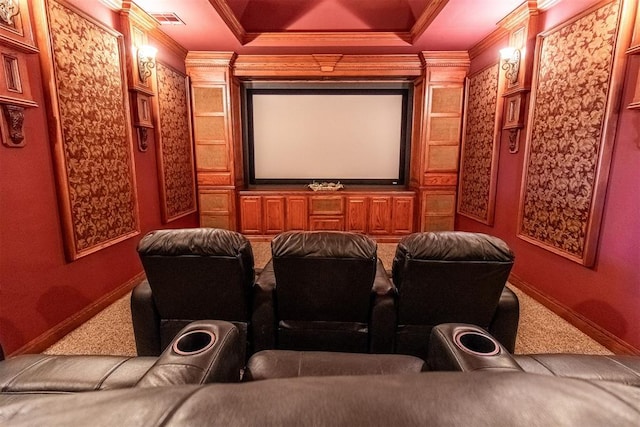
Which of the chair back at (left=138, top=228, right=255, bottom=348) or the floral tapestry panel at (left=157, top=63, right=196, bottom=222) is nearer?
the chair back at (left=138, top=228, right=255, bottom=348)

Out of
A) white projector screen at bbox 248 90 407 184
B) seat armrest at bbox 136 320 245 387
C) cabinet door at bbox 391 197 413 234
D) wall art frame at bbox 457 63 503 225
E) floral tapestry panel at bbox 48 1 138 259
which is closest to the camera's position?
seat armrest at bbox 136 320 245 387

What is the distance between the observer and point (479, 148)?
3.85 metres

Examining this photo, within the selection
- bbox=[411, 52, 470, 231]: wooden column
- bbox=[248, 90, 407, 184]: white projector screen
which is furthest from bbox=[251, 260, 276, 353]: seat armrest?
bbox=[248, 90, 407, 184]: white projector screen

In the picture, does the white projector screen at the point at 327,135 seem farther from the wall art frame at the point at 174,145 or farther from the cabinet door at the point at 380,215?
the wall art frame at the point at 174,145

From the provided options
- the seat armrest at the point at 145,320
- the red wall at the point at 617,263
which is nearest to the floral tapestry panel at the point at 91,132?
the seat armrest at the point at 145,320

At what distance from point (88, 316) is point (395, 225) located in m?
3.76

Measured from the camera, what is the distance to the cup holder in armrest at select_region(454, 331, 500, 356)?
962mm

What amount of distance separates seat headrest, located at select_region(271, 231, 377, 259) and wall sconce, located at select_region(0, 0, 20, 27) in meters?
2.01

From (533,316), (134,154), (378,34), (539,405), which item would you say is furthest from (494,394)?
(378,34)

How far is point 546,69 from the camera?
2674mm

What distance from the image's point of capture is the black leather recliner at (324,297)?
55.2 inches

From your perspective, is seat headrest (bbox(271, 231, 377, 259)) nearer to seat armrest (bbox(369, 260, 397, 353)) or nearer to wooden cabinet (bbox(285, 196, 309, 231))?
seat armrest (bbox(369, 260, 397, 353))

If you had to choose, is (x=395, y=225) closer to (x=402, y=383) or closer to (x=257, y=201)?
(x=257, y=201)

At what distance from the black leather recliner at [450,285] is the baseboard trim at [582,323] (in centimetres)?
101
